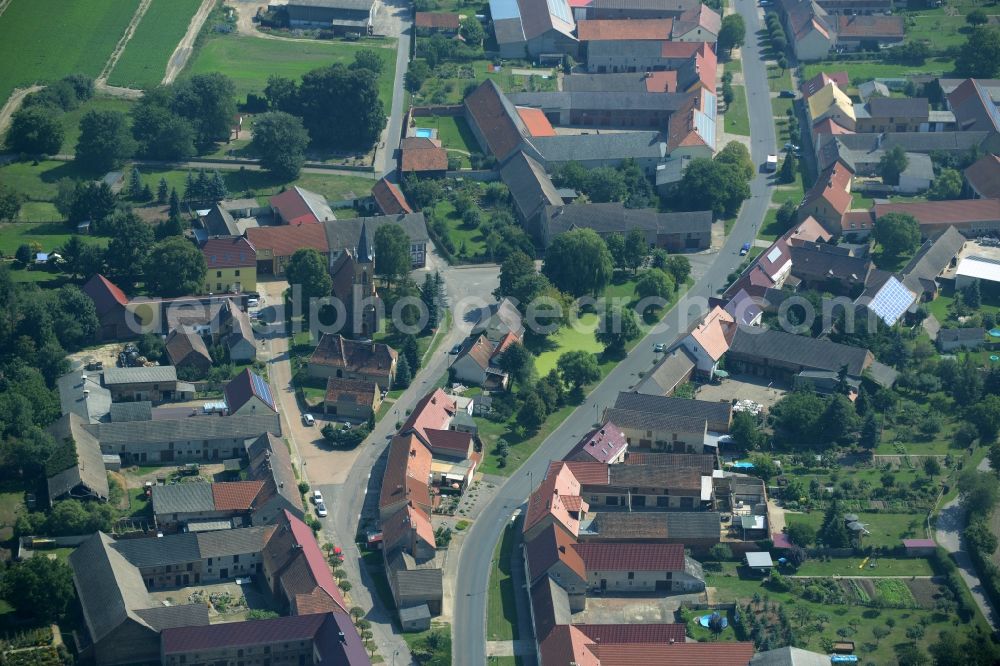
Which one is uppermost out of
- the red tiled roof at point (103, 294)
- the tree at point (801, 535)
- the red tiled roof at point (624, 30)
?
the red tiled roof at point (103, 294)

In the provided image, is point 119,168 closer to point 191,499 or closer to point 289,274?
point 289,274

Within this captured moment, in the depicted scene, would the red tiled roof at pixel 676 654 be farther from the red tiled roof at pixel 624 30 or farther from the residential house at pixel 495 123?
the red tiled roof at pixel 624 30

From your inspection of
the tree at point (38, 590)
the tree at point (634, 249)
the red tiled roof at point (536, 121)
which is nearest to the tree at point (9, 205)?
the red tiled roof at point (536, 121)

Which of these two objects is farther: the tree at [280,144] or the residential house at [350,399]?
the tree at [280,144]

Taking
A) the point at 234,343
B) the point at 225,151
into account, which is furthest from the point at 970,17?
the point at 234,343

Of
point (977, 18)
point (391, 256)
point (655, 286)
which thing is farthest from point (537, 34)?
point (655, 286)

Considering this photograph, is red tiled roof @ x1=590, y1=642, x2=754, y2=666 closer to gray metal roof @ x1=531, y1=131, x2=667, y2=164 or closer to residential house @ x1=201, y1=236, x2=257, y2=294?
residential house @ x1=201, y1=236, x2=257, y2=294

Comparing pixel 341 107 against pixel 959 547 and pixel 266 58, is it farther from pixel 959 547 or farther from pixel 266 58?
pixel 959 547
